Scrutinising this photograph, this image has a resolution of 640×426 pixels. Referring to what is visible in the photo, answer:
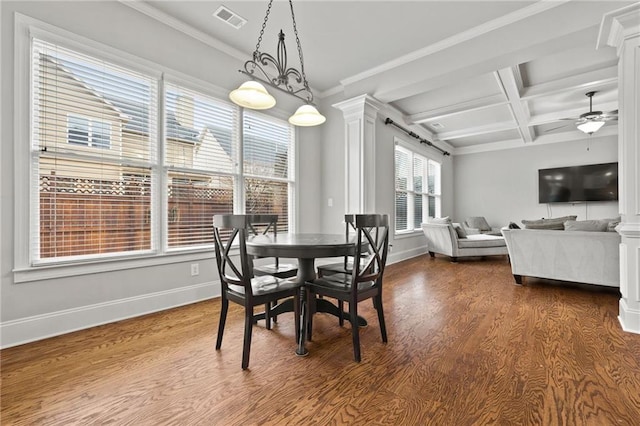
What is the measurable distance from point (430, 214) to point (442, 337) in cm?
532

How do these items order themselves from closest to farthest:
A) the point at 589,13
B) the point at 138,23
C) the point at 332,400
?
the point at 332,400 < the point at 589,13 < the point at 138,23

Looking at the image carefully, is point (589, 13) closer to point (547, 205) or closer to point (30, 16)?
point (30, 16)

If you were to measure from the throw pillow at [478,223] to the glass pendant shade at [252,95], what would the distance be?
6.41m

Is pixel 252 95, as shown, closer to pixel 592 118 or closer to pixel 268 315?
pixel 268 315

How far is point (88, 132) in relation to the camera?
2.42 metres

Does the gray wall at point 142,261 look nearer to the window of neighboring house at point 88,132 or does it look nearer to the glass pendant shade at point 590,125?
the window of neighboring house at point 88,132

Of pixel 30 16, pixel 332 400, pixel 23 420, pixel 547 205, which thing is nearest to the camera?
pixel 23 420

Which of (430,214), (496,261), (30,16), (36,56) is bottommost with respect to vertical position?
(496,261)

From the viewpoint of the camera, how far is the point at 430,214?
7117 mm

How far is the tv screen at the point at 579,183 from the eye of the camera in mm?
6172

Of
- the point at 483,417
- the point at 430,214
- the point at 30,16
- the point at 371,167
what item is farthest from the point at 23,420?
the point at 430,214

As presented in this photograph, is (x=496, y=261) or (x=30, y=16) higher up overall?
(x=30, y=16)

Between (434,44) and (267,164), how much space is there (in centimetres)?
242

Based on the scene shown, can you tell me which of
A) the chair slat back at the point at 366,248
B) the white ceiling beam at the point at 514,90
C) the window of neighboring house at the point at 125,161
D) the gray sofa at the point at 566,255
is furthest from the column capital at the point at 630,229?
the window of neighboring house at the point at 125,161
